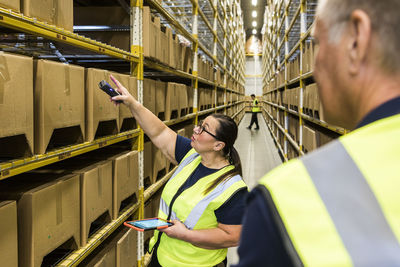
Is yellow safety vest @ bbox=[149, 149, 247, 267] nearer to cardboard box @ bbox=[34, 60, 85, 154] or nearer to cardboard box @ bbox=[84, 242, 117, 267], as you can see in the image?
cardboard box @ bbox=[84, 242, 117, 267]

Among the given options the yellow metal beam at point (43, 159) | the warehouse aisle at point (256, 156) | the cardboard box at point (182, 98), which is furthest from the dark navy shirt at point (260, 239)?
the warehouse aisle at point (256, 156)

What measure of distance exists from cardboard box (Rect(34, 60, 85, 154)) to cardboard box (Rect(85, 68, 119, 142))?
60 mm

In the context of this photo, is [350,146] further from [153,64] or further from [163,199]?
[153,64]

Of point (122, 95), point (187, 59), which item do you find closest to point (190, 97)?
point (187, 59)

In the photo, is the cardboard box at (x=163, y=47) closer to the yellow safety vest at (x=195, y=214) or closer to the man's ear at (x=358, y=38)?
the yellow safety vest at (x=195, y=214)

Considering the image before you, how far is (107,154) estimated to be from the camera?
2.56 meters

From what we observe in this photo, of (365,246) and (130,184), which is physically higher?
(365,246)

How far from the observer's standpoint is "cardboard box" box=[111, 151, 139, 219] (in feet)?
7.63

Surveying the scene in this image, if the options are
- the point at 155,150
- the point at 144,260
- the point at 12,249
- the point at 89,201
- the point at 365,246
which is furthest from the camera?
the point at 155,150

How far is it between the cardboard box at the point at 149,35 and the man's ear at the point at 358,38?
2313mm

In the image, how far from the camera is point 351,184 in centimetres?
48

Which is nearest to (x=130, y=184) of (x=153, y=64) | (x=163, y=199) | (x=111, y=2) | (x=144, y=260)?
(x=163, y=199)

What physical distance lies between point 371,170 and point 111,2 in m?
3.06

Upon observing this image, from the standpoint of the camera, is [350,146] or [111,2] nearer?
[350,146]
